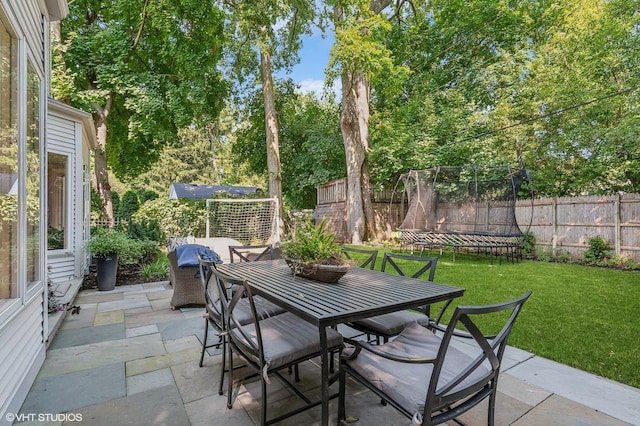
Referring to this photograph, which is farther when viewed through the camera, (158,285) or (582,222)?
(582,222)

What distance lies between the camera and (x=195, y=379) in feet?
7.44

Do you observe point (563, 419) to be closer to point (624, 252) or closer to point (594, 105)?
point (624, 252)

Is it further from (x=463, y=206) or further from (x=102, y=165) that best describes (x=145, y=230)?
(x=463, y=206)

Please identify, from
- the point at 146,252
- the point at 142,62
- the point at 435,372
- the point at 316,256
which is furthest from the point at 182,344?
the point at 142,62

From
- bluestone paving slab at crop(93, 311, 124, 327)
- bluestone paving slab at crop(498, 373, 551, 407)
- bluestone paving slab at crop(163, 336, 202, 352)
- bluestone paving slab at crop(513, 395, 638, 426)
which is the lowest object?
bluestone paving slab at crop(163, 336, 202, 352)

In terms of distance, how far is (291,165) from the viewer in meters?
13.3

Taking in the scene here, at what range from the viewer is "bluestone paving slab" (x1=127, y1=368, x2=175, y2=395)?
2.14 meters

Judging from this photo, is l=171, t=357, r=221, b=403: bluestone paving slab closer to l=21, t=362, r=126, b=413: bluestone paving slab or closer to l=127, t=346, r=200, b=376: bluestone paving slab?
l=127, t=346, r=200, b=376: bluestone paving slab

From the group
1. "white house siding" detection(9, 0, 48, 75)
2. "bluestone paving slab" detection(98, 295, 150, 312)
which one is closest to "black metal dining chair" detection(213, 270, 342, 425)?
"white house siding" detection(9, 0, 48, 75)

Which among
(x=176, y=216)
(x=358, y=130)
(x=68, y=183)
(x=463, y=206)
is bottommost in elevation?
(x=176, y=216)

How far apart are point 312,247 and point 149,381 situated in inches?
57.0

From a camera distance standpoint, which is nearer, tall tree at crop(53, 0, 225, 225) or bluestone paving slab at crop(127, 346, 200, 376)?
bluestone paving slab at crop(127, 346, 200, 376)

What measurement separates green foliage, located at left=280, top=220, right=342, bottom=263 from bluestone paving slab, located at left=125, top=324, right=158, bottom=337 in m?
1.89

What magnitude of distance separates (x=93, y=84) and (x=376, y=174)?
876 cm
